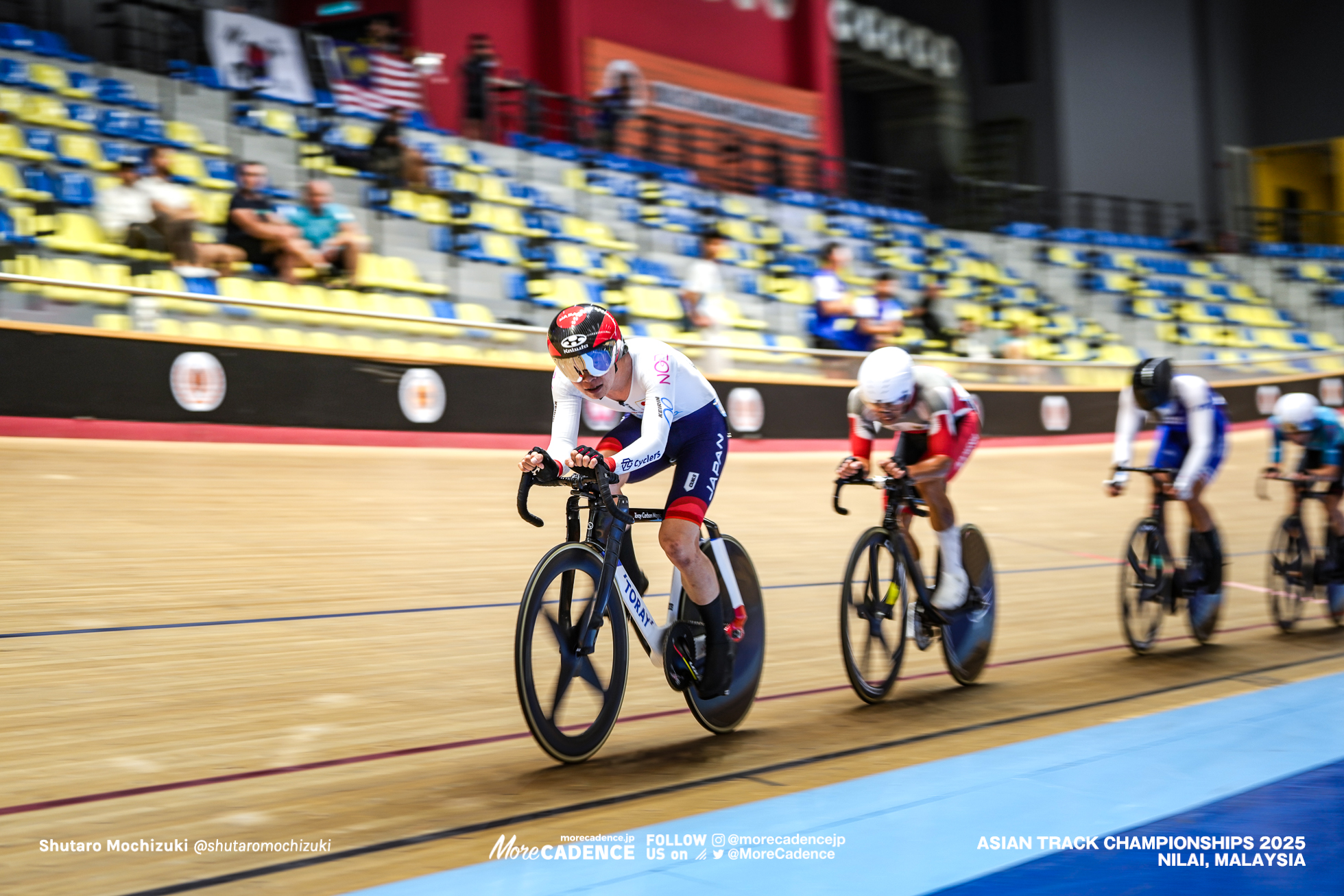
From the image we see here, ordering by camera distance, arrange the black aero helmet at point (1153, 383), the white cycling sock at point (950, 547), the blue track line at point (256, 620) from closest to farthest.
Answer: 1. the blue track line at point (256, 620)
2. the white cycling sock at point (950, 547)
3. the black aero helmet at point (1153, 383)

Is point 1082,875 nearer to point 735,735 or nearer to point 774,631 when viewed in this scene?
point 735,735

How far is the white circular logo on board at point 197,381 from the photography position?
5980mm

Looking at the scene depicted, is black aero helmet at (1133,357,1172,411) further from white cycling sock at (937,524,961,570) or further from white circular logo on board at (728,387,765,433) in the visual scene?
white circular logo on board at (728,387,765,433)

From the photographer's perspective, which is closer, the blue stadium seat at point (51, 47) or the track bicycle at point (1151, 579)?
the track bicycle at point (1151, 579)

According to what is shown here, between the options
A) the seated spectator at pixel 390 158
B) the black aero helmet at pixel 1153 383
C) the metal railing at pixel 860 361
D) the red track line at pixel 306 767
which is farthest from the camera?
the seated spectator at pixel 390 158

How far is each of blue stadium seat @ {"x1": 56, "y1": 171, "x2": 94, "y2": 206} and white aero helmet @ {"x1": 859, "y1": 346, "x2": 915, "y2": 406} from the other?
5.02m

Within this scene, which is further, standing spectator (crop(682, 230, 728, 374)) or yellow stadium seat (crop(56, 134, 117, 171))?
standing spectator (crop(682, 230, 728, 374))

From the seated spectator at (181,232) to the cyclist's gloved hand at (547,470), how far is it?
433 centimetres

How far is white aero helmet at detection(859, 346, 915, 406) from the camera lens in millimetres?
3833

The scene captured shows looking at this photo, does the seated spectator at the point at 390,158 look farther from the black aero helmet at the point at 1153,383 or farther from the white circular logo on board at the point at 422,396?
the black aero helmet at the point at 1153,383

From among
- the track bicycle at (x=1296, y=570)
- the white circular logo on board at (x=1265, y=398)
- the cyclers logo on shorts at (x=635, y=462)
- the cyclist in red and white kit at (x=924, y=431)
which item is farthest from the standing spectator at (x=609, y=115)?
the cyclers logo on shorts at (x=635, y=462)

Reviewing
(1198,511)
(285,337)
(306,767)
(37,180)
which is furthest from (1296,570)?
(37,180)

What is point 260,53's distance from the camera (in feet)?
34.1

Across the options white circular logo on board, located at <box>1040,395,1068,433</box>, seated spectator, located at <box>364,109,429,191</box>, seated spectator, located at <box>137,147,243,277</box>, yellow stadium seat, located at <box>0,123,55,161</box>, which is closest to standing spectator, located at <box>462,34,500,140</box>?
seated spectator, located at <box>364,109,429,191</box>
